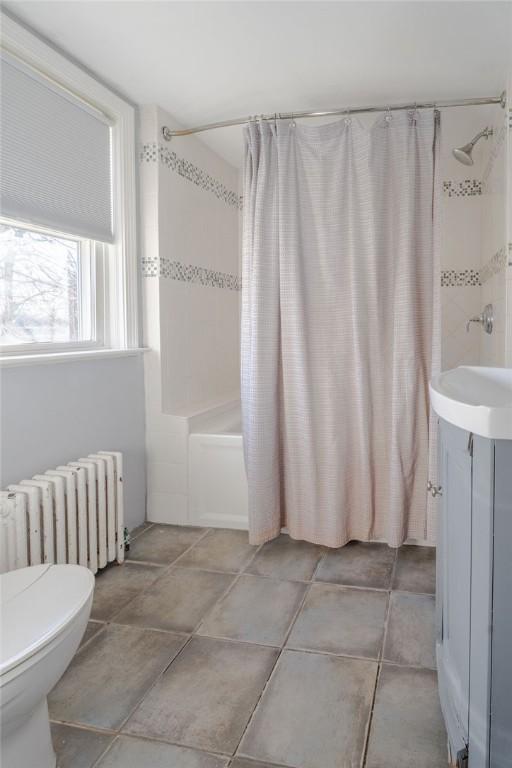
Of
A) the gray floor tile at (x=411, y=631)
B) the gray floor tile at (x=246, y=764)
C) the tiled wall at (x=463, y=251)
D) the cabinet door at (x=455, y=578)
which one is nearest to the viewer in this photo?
the cabinet door at (x=455, y=578)

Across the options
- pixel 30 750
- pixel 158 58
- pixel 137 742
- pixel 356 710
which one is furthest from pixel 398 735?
pixel 158 58

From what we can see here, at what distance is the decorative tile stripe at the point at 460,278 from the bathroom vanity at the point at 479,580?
2.49 m

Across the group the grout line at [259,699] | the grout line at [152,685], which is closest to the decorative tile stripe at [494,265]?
the grout line at [259,699]

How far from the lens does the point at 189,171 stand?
3.13 meters

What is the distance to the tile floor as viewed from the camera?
1420 mm

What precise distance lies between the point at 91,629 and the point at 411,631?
1101 mm

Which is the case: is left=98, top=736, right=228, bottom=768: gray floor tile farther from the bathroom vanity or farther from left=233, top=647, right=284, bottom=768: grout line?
the bathroom vanity

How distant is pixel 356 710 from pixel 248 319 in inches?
62.3

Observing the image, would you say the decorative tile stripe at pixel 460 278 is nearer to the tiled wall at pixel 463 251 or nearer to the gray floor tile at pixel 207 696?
the tiled wall at pixel 463 251

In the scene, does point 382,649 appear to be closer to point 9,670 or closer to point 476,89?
point 9,670

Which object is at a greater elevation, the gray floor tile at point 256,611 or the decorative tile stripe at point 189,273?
the decorative tile stripe at point 189,273

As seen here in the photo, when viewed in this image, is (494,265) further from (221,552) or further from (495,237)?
(221,552)

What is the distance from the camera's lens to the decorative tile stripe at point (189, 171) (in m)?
2.77

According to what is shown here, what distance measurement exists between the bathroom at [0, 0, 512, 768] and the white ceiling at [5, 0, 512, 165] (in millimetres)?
14
